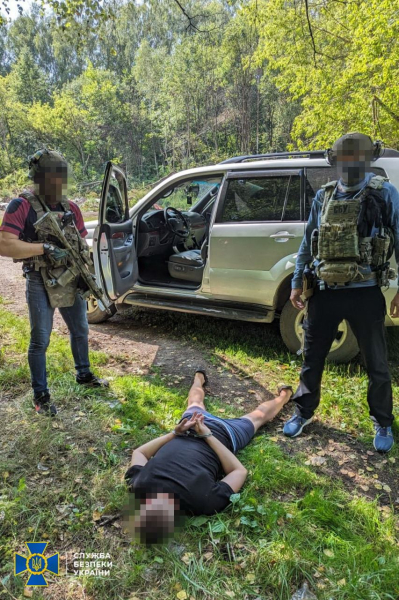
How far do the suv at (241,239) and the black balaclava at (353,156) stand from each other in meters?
1.01

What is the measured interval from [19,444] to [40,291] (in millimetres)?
1118

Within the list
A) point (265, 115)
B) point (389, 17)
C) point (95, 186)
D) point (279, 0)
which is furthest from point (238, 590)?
point (265, 115)

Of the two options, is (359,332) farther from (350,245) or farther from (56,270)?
(56,270)

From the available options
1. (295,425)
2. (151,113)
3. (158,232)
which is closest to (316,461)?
(295,425)

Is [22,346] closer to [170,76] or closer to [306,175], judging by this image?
[306,175]

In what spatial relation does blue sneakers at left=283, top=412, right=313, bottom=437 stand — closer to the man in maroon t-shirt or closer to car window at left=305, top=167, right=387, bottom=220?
the man in maroon t-shirt

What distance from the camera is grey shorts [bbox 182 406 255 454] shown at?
2652 millimetres

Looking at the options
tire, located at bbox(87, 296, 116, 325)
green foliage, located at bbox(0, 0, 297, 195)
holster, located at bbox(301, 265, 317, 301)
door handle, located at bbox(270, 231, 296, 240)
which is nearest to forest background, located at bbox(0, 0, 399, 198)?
green foliage, located at bbox(0, 0, 297, 195)

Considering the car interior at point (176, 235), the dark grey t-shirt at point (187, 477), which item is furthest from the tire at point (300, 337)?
the dark grey t-shirt at point (187, 477)

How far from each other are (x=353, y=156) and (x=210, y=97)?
3081cm

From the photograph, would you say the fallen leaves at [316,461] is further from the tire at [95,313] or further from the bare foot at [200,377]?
the tire at [95,313]

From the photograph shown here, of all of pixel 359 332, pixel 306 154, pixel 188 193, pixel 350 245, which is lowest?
pixel 359 332

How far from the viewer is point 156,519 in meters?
1.94

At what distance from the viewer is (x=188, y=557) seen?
1.93 metres
